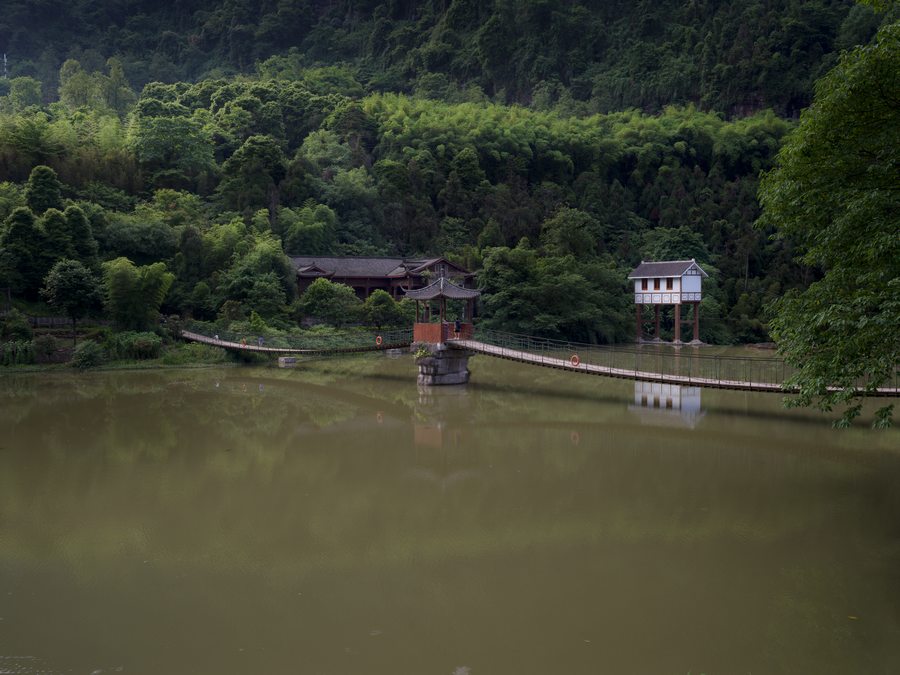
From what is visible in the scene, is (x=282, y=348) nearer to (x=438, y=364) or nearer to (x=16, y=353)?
(x=438, y=364)

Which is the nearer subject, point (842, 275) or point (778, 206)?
point (842, 275)

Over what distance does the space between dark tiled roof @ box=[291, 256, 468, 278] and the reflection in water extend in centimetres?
1578

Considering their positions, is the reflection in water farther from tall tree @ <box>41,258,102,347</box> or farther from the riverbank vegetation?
tall tree @ <box>41,258,102,347</box>

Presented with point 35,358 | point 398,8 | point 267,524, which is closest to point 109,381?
point 35,358

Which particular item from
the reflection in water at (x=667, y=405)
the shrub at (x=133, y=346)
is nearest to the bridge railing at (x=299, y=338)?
the shrub at (x=133, y=346)

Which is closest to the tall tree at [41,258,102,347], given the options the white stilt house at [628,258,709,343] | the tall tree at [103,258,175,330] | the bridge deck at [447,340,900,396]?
the tall tree at [103,258,175,330]

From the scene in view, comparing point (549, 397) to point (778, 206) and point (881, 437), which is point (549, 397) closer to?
point (881, 437)

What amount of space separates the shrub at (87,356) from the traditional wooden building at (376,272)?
34.5 ft

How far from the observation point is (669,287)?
36.3 m

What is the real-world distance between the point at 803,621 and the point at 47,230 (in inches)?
1130

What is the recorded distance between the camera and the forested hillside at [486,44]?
58531mm

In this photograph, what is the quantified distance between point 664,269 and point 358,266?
48.1 ft

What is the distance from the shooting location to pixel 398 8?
82.3m

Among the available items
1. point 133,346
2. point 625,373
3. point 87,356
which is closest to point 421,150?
point 133,346
